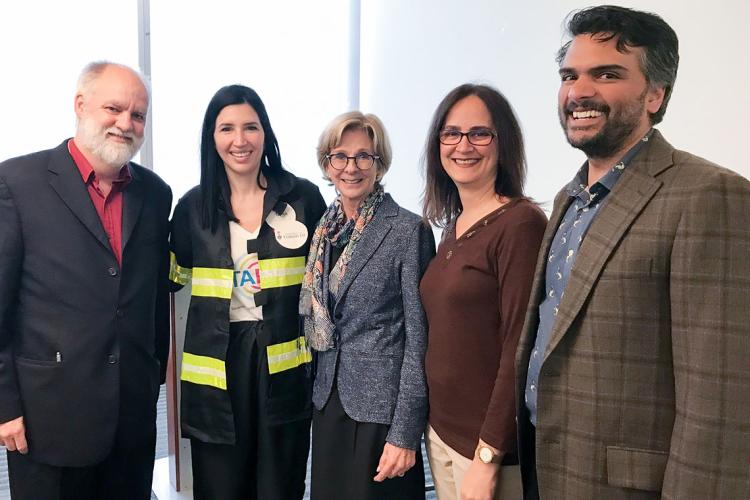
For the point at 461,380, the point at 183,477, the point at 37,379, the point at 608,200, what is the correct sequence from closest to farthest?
the point at 608,200 → the point at 461,380 → the point at 37,379 → the point at 183,477

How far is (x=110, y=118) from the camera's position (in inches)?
66.6

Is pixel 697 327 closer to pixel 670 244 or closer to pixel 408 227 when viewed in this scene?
pixel 670 244

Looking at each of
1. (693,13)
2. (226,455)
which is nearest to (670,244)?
(693,13)

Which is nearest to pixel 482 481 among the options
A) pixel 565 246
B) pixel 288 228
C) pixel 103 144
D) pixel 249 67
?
pixel 565 246

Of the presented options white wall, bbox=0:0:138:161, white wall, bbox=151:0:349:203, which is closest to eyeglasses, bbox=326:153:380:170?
white wall, bbox=151:0:349:203

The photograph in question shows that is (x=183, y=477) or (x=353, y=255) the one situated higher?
(x=353, y=255)

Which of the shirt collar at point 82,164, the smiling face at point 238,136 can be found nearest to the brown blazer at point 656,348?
the smiling face at point 238,136

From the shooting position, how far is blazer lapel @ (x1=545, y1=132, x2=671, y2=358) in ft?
3.33

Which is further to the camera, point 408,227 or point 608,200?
point 408,227

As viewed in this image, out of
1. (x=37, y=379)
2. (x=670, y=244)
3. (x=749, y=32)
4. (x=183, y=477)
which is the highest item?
(x=749, y=32)

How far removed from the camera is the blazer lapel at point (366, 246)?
5.21 ft

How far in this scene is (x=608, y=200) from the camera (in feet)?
3.51

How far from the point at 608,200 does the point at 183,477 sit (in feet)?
7.64

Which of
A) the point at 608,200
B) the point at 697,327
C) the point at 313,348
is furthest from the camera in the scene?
the point at 313,348
